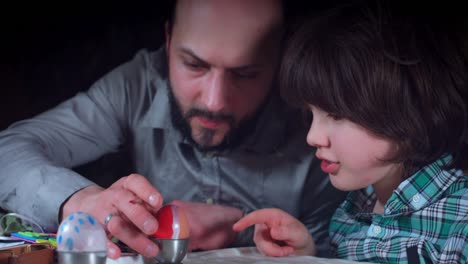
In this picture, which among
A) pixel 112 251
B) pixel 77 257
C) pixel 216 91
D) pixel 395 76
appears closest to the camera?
pixel 77 257

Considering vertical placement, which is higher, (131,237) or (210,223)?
(131,237)

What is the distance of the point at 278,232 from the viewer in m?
1.25

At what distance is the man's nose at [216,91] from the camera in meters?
1.30

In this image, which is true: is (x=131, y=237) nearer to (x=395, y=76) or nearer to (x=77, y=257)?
(x=77, y=257)

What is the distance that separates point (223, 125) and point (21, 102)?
17.6 inches

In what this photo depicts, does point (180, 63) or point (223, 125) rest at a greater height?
point (180, 63)

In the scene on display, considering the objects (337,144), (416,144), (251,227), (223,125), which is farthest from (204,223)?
(416,144)

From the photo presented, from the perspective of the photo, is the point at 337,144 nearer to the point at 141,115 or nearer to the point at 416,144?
the point at 416,144

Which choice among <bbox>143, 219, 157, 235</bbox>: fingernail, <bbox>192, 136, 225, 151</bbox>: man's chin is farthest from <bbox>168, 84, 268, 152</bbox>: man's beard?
<bbox>143, 219, 157, 235</bbox>: fingernail

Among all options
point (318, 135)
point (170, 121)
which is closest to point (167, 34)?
point (170, 121)

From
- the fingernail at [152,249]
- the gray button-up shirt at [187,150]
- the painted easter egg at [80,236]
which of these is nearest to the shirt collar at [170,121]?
the gray button-up shirt at [187,150]

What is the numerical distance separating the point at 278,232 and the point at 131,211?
13.4 inches

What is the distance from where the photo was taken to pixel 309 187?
1.33 meters

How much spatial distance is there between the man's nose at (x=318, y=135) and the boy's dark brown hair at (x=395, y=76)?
5 centimetres
